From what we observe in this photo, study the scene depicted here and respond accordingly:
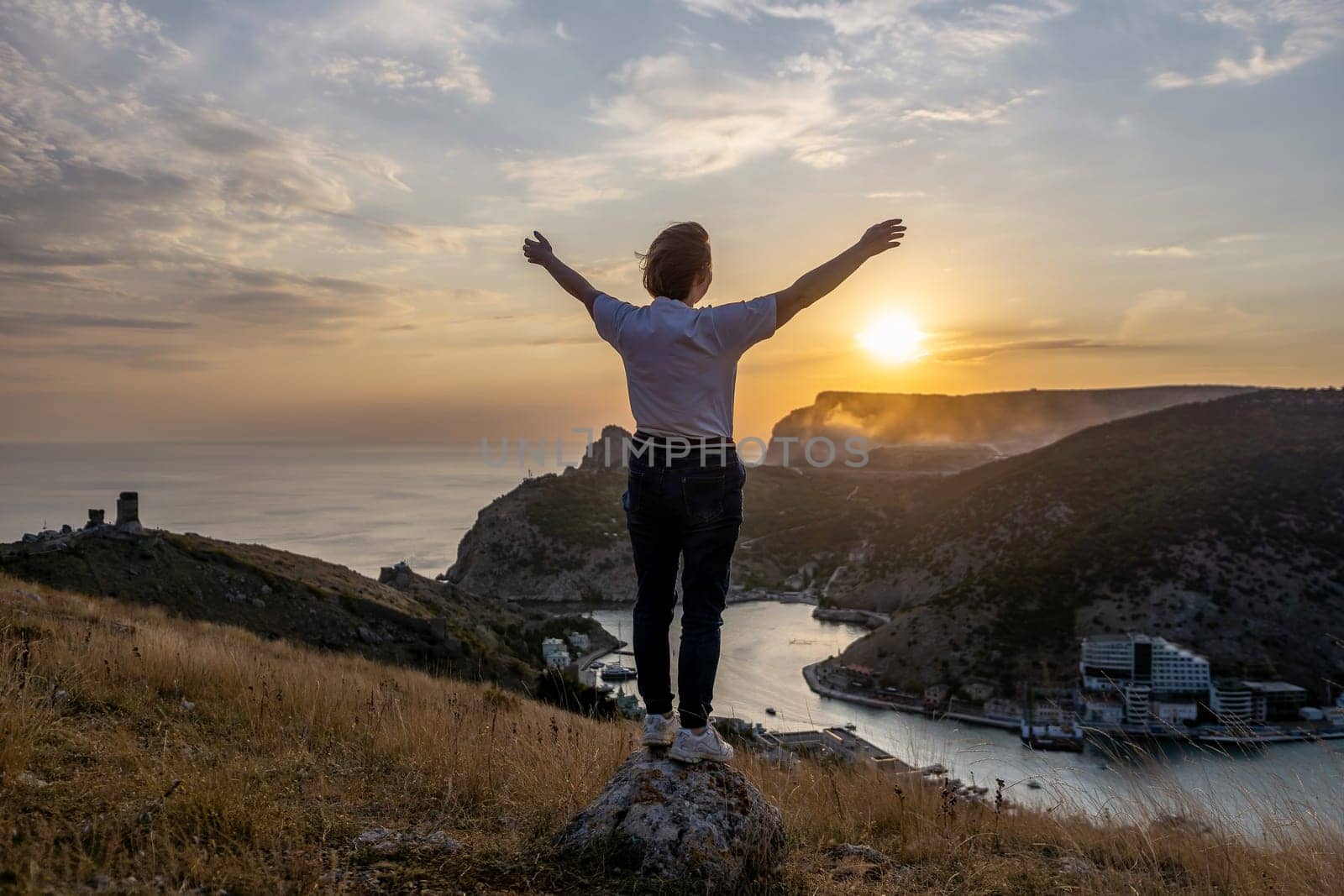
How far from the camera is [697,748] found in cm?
366

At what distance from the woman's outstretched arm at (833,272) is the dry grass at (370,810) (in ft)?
7.60

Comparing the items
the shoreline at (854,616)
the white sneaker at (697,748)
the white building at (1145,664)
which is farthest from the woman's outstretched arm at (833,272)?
the shoreline at (854,616)

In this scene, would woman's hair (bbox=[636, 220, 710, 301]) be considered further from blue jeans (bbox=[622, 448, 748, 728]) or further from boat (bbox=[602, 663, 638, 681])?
boat (bbox=[602, 663, 638, 681])

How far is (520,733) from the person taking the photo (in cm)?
529

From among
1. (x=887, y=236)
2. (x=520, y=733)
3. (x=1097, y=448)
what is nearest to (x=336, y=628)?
(x=520, y=733)

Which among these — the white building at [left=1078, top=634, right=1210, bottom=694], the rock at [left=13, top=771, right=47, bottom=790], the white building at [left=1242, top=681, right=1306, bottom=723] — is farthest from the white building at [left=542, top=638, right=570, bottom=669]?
the white building at [left=1242, top=681, right=1306, bottom=723]

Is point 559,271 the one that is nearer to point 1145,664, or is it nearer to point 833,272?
point 833,272

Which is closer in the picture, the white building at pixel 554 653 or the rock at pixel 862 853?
the rock at pixel 862 853

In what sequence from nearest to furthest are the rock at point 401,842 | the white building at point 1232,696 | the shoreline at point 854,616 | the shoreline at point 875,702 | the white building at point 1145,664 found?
the rock at point 401,842
the white building at point 1145,664
the white building at point 1232,696
the shoreline at point 875,702
the shoreline at point 854,616

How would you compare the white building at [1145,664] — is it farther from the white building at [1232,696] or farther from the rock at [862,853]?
the rock at [862,853]

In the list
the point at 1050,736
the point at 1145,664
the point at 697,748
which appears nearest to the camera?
the point at 697,748

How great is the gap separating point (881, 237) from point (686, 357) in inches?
37.3

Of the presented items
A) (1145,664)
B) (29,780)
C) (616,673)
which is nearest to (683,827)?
(29,780)

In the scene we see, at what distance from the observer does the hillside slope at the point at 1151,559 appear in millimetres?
53531
